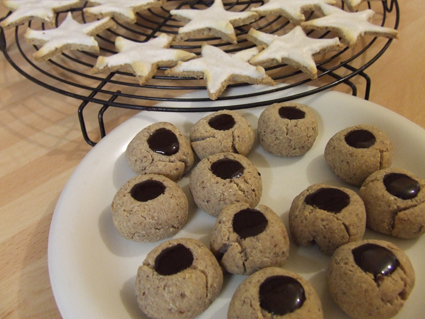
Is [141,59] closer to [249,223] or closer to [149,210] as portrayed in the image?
[149,210]

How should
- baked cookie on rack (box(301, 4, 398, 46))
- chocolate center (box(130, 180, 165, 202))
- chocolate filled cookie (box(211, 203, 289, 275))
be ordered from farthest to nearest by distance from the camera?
1. baked cookie on rack (box(301, 4, 398, 46))
2. chocolate center (box(130, 180, 165, 202))
3. chocolate filled cookie (box(211, 203, 289, 275))

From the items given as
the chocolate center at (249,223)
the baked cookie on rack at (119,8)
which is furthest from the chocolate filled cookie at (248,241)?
the baked cookie on rack at (119,8)

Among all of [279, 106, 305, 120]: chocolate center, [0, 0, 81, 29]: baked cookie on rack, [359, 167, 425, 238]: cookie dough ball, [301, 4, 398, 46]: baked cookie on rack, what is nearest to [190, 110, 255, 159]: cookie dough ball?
[279, 106, 305, 120]: chocolate center

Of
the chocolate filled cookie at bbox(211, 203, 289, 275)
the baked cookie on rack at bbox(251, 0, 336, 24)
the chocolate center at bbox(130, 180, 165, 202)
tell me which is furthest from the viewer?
the baked cookie on rack at bbox(251, 0, 336, 24)

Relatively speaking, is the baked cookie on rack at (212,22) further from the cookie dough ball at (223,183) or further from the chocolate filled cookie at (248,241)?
the chocolate filled cookie at (248,241)

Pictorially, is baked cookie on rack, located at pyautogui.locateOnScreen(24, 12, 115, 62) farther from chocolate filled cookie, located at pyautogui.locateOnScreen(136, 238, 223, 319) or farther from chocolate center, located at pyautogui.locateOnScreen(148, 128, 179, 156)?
chocolate filled cookie, located at pyautogui.locateOnScreen(136, 238, 223, 319)

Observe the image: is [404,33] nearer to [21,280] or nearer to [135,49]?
[135,49]

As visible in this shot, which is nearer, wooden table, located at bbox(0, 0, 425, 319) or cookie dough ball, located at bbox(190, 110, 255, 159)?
wooden table, located at bbox(0, 0, 425, 319)

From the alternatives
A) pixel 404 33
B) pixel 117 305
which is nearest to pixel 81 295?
pixel 117 305
